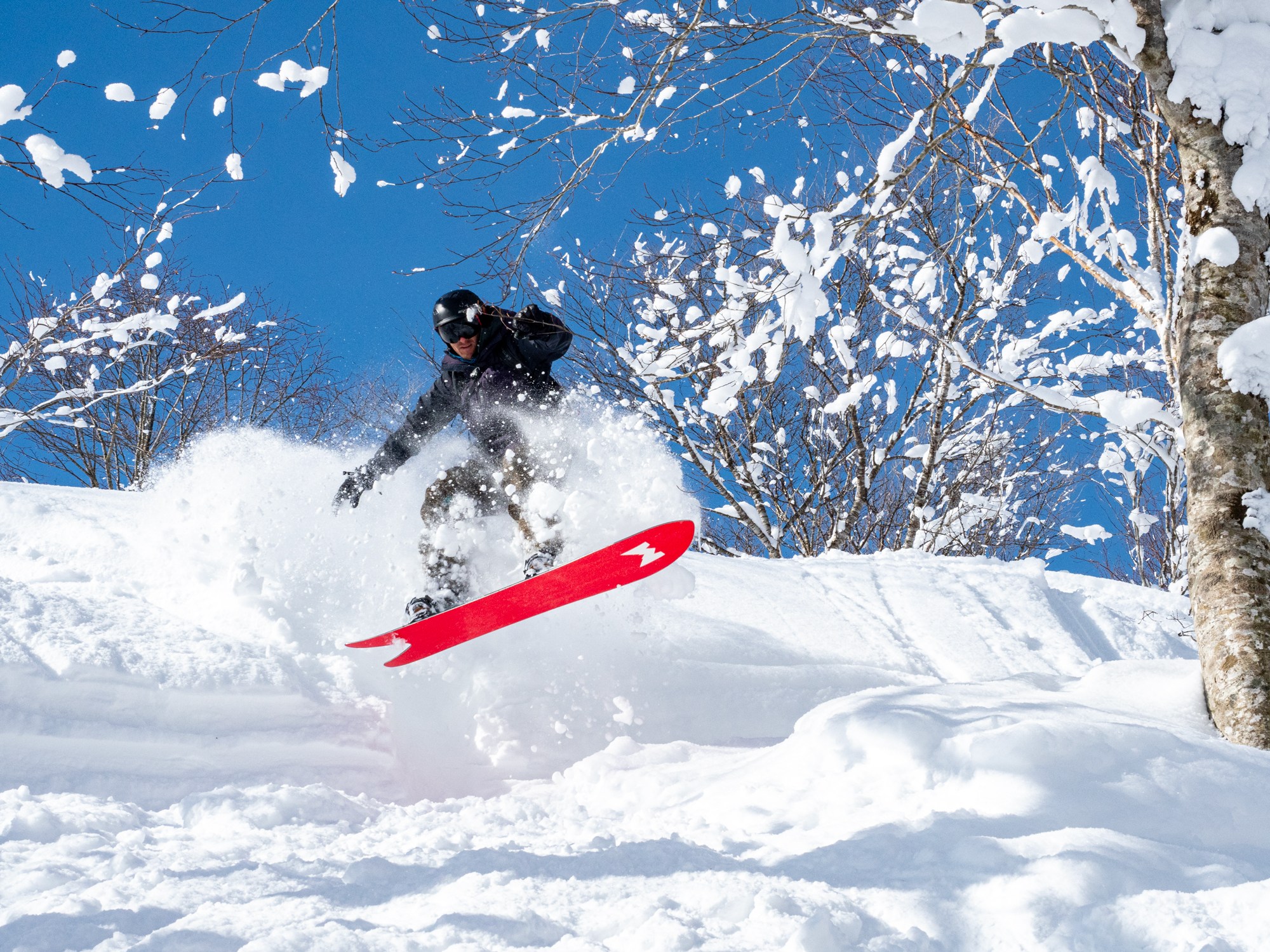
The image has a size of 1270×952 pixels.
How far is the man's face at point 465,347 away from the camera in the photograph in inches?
187

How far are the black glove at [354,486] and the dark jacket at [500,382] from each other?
0.59 meters

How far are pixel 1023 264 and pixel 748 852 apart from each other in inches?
357

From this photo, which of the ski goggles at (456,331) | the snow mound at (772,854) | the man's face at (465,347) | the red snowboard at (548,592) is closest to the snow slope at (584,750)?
the snow mound at (772,854)

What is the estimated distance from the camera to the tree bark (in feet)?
8.85

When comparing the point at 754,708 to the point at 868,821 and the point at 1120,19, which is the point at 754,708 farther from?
the point at 1120,19

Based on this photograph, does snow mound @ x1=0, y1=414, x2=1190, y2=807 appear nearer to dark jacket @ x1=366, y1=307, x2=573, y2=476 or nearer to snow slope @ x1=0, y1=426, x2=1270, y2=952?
snow slope @ x1=0, y1=426, x2=1270, y2=952

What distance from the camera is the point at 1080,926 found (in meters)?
1.57

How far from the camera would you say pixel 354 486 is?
5.05m

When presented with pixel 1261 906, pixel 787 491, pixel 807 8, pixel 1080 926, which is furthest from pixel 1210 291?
pixel 787 491

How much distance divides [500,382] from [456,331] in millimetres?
392

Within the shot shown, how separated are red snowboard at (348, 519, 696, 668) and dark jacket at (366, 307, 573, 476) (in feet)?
3.42

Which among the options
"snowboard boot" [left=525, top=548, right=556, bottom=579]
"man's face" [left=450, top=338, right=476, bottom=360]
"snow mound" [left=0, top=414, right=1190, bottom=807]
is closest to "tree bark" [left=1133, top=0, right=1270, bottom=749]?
"snow mound" [left=0, top=414, right=1190, bottom=807]

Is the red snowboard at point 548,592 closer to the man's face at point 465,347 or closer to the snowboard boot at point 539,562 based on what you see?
the snowboard boot at point 539,562

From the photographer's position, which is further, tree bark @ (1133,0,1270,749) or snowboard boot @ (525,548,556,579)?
snowboard boot @ (525,548,556,579)
